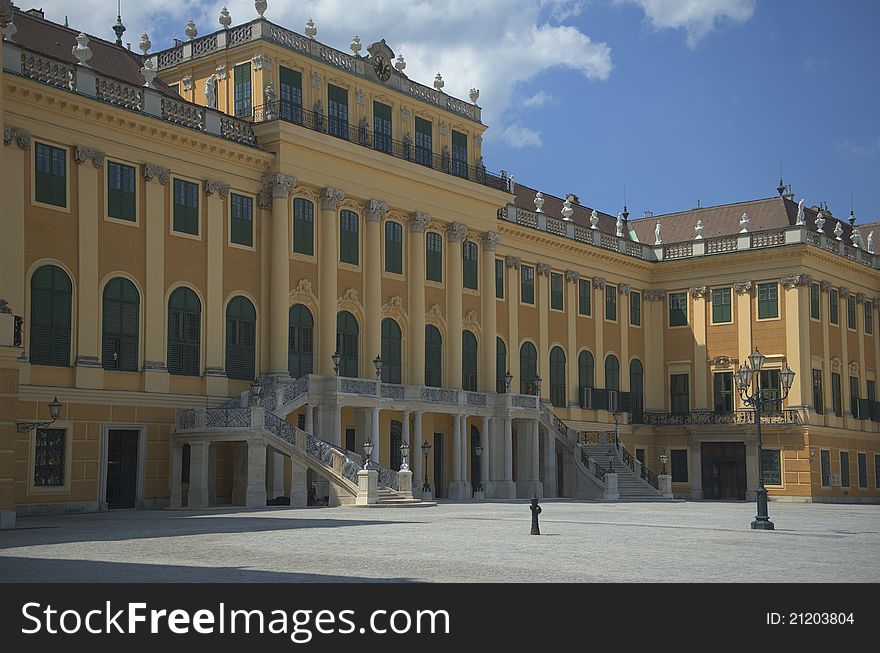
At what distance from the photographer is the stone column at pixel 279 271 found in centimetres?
4291

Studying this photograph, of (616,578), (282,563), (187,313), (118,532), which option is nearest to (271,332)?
(187,313)

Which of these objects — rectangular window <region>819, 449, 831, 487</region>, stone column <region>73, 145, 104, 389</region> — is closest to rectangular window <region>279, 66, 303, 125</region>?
stone column <region>73, 145, 104, 389</region>

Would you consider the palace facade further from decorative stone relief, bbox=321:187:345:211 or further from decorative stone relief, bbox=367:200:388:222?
decorative stone relief, bbox=321:187:345:211

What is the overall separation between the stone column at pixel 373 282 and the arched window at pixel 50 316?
12878mm

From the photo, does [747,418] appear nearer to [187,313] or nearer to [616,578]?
[187,313]

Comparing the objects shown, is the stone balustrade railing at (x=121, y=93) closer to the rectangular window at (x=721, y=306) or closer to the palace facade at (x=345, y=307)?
the palace facade at (x=345, y=307)

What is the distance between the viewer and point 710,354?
2510 inches

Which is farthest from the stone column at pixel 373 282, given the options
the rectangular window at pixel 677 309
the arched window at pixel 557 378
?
the rectangular window at pixel 677 309

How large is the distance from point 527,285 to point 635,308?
387 inches

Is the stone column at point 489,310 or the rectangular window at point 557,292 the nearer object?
the stone column at point 489,310

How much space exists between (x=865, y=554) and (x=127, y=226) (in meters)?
26.1

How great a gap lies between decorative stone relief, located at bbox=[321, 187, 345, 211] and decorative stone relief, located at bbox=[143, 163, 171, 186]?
6.71 m

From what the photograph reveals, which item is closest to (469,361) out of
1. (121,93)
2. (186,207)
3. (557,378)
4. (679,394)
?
(557,378)

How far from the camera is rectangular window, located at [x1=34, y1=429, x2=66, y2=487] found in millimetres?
35250
